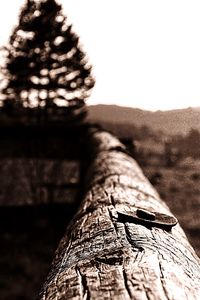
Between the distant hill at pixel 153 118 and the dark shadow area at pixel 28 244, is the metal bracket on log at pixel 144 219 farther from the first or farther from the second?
the distant hill at pixel 153 118

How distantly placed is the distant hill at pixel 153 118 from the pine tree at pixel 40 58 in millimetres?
13642

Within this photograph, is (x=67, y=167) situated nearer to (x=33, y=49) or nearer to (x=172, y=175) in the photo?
(x=172, y=175)

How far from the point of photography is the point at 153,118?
40562 mm

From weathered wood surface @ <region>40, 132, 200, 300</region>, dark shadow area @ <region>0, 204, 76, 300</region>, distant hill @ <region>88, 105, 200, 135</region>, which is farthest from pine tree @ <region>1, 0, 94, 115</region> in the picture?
distant hill @ <region>88, 105, 200, 135</region>

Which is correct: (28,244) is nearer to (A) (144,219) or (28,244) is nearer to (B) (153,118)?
(A) (144,219)

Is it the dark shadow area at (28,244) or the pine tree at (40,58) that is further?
the pine tree at (40,58)

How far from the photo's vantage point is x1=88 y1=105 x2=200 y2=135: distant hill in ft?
86.8

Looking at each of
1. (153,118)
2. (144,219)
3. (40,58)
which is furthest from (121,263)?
(153,118)

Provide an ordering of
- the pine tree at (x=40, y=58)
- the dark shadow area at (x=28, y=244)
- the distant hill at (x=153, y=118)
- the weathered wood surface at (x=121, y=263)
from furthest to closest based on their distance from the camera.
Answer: the distant hill at (x=153, y=118) < the pine tree at (x=40, y=58) < the dark shadow area at (x=28, y=244) < the weathered wood surface at (x=121, y=263)

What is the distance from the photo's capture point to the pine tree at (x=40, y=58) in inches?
398

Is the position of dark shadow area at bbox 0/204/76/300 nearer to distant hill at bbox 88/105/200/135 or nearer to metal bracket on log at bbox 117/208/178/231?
metal bracket on log at bbox 117/208/178/231

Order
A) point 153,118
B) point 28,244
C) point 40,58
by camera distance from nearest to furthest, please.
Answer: point 28,244 → point 40,58 → point 153,118

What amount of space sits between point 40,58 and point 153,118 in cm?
3078

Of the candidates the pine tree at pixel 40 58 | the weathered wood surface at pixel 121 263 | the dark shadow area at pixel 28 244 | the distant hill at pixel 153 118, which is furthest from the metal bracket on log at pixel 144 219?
the distant hill at pixel 153 118
